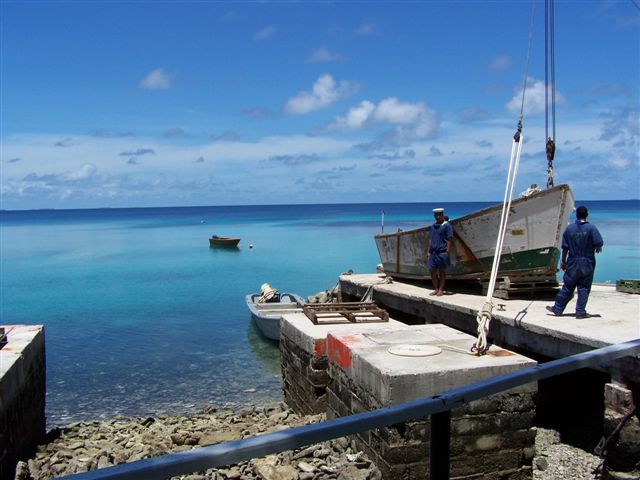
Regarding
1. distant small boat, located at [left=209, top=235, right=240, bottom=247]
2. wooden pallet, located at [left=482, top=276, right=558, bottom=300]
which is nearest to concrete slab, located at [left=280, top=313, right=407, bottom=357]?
wooden pallet, located at [left=482, top=276, right=558, bottom=300]

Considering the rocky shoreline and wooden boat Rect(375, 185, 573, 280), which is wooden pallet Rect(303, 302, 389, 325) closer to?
the rocky shoreline

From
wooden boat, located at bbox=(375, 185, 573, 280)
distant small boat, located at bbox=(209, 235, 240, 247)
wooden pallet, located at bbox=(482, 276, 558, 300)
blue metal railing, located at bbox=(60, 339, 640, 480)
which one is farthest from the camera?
distant small boat, located at bbox=(209, 235, 240, 247)

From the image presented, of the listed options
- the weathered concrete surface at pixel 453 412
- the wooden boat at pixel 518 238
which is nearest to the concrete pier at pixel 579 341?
the wooden boat at pixel 518 238

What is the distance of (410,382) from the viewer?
6012 millimetres

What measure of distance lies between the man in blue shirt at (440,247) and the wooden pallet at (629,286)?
12.5 ft

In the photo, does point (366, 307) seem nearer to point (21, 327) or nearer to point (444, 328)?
point (444, 328)

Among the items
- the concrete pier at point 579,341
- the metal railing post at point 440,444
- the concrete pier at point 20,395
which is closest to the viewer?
the metal railing post at point 440,444

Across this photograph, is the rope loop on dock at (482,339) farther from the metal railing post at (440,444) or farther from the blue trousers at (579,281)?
the metal railing post at (440,444)

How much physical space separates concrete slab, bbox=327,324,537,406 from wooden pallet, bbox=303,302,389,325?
8.82ft

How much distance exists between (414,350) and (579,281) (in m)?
4.11

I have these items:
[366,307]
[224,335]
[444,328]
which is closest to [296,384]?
[366,307]

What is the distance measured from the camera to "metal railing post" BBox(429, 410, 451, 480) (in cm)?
227

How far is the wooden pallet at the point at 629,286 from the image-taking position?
42.4 feet

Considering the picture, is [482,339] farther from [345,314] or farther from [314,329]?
[345,314]
